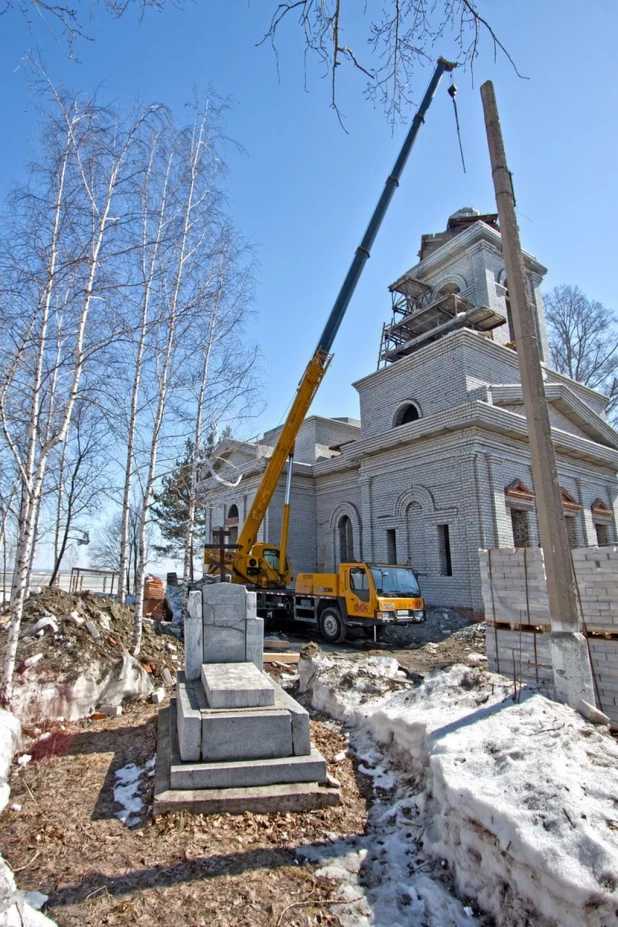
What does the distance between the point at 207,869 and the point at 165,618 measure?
15995 mm

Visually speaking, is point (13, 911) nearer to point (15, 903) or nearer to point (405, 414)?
point (15, 903)

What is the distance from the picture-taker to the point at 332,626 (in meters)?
13.6

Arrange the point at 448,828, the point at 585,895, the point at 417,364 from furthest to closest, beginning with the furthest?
the point at 417,364 < the point at 448,828 < the point at 585,895

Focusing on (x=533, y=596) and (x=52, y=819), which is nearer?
(x=52, y=819)

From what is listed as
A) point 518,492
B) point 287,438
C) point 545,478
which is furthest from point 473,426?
point 545,478

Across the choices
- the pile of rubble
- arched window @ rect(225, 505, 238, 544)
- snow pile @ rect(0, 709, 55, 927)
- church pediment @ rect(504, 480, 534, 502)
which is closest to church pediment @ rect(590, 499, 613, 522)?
church pediment @ rect(504, 480, 534, 502)

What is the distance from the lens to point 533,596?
659 centimetres

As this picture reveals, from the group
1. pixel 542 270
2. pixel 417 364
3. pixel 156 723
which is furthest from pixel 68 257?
pixel 542 270

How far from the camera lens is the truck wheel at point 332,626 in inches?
528

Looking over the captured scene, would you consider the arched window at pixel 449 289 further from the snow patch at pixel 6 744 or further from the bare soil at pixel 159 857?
the snow patch at pixel 6 744

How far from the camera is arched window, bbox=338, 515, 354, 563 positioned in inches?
847

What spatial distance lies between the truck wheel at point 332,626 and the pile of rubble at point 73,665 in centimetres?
532

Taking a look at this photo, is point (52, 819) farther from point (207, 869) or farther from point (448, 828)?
point (448, 828)

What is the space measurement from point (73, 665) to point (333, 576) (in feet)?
25.6
